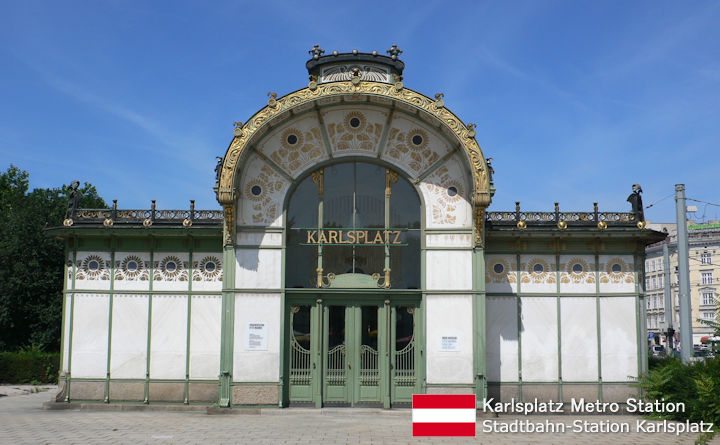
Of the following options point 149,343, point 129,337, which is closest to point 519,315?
point 149,343

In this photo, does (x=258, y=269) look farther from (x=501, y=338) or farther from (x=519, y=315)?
(x=519, y=315)

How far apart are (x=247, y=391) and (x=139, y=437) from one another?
165 inches

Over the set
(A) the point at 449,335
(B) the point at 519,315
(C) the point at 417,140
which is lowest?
(A) the point at 449,335

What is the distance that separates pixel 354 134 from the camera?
18297 mm

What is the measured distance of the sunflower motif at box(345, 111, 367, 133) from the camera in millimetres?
18234

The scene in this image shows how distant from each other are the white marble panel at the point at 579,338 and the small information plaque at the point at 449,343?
2984mm

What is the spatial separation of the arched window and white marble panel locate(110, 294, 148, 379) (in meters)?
4.09

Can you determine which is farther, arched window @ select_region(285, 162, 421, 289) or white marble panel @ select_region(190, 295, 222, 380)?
white marble panel @ select_region(190, 295, 222, 380)

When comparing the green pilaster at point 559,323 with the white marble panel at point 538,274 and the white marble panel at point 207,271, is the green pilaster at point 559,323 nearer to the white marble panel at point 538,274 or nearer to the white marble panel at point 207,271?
the white marble panel at point 538,274

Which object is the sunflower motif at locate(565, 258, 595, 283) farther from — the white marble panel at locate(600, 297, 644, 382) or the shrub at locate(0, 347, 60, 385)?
the shrub at locate(0, 347, 60, 385)

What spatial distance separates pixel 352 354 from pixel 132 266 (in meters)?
6.35

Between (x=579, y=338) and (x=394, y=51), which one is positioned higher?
(x=394, y=51)

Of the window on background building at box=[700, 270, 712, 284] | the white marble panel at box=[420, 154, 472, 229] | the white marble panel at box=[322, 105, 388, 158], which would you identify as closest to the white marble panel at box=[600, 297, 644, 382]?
the white marble panel at box=[420, 154, 472, 229]

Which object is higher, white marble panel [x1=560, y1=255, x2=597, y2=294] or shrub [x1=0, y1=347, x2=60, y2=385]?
white marble panel [x1=560, y1=255, x2=597, y2=294]
